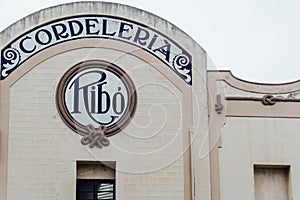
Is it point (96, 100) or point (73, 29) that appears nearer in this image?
point (96, 100)

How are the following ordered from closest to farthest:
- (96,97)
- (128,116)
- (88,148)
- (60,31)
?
(88,148), (128,116), (96,97), (60,31)

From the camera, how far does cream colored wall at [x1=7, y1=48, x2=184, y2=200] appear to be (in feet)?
56.8

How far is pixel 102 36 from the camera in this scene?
18.4 meters

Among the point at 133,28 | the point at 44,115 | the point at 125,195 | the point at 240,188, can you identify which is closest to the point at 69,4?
the point at 133,28

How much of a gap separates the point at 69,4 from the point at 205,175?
523cm

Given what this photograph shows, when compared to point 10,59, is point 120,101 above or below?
below

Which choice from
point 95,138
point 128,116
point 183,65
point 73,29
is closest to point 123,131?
point 128,116

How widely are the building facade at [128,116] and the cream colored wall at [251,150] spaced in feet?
0.08

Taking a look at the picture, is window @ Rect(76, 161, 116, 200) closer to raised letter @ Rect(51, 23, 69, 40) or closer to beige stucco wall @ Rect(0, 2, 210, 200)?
beige stucco wall @ Rect(0, 2, 210, 200)

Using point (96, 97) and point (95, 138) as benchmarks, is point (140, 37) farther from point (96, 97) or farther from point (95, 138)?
point (95, 138)

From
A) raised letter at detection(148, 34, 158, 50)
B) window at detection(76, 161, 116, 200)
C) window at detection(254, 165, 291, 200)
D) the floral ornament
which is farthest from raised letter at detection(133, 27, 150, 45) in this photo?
window at detection(254, 165, 291, 200)

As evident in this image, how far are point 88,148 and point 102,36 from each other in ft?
9.12

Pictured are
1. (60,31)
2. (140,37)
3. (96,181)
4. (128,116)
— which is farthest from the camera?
(140,37)

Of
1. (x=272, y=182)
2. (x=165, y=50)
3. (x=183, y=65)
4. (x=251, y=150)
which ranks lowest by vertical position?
(x=272, y=182)
